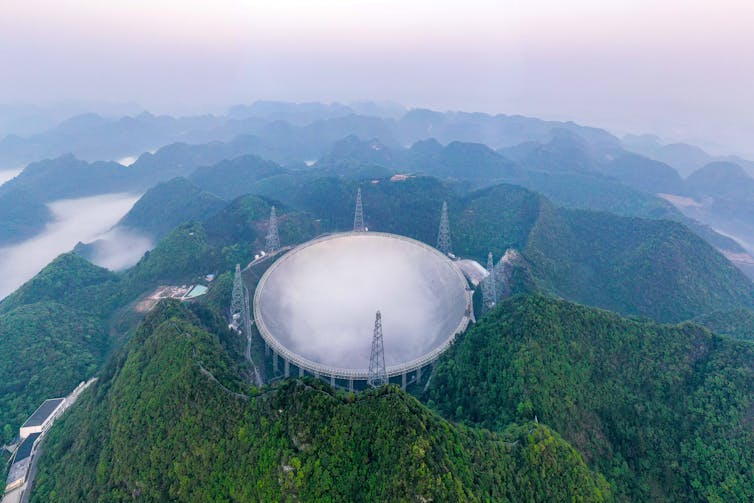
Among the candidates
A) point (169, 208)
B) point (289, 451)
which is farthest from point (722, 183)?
point (169, 208)

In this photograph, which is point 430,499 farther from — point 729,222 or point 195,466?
point 729,222

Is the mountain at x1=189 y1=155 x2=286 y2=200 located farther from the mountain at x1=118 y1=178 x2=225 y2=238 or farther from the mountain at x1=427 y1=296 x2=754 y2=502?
the mountain at x1=427 y1=296 x2=754 y2=502

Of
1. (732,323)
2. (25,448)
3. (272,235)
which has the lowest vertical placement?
(25,448)

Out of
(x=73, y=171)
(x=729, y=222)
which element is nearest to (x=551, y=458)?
(x=729, y=222)

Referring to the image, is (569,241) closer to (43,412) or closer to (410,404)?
(410,404)

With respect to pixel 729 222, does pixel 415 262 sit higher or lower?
higher

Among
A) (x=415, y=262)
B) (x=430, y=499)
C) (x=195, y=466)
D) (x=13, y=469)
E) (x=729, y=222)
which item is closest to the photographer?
(x=430, y=499)

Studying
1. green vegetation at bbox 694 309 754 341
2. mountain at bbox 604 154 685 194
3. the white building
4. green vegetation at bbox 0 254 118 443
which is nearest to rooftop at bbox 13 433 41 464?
the white building
